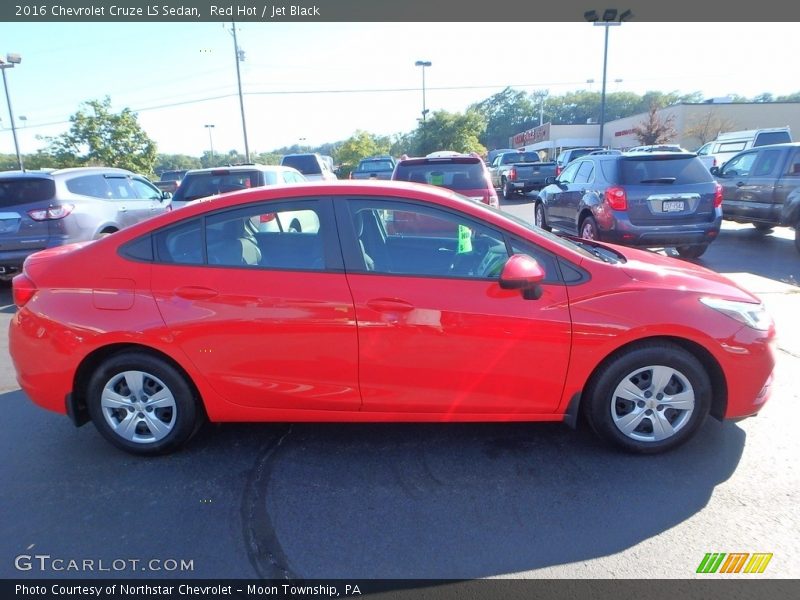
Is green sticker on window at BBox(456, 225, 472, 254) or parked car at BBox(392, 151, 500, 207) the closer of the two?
green sticker on window at BBox(456, 225, 472, 254)

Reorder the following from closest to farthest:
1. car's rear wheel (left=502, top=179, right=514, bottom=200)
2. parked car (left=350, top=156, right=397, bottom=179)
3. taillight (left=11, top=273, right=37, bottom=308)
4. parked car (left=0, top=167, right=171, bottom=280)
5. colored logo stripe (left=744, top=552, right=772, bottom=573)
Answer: colored logo stripe (left=744, top=552, right=772, bottom=573) < taillight (left=11, top=273, right=37, bottom=308) < parked car (left=0, top=167, right=171, bottom=280) < car's rear wheel (left=502, top=179, right=514, bottom=200) < parked car (left=350, top=156, right=397, bottom=179)

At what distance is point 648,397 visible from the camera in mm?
3023

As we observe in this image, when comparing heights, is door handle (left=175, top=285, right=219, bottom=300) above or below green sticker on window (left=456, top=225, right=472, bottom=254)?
below

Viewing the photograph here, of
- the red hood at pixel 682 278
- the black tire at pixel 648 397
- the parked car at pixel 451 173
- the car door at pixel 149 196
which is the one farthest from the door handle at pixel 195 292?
the car door at pixel 149 196

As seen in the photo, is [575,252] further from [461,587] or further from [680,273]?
[461,587]

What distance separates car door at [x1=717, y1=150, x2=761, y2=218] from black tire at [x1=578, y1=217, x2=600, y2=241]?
3.96m

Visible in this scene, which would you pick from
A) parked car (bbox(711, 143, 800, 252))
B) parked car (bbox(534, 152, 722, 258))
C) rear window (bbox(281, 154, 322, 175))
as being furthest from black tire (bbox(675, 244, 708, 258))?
rear window (bbox(281, 154, 322, 175))

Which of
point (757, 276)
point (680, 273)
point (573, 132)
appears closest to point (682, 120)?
point (573, 132)

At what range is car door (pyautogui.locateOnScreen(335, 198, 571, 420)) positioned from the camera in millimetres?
2881

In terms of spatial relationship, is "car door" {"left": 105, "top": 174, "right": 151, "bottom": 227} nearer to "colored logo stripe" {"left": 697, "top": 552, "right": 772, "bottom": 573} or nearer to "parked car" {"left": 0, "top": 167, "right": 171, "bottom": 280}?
"parked car" {"left": 0, "top": 167, "right": 171, "bottom": 280}

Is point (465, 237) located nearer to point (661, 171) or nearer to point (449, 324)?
point (449, 324)

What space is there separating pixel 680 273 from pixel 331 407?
2.32m

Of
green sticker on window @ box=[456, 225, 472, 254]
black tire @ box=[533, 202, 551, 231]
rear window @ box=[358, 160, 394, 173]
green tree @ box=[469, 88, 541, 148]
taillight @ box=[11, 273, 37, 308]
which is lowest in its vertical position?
black tire @ box=[533, 202, 551, 231]

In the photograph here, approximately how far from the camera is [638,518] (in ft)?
8.46
